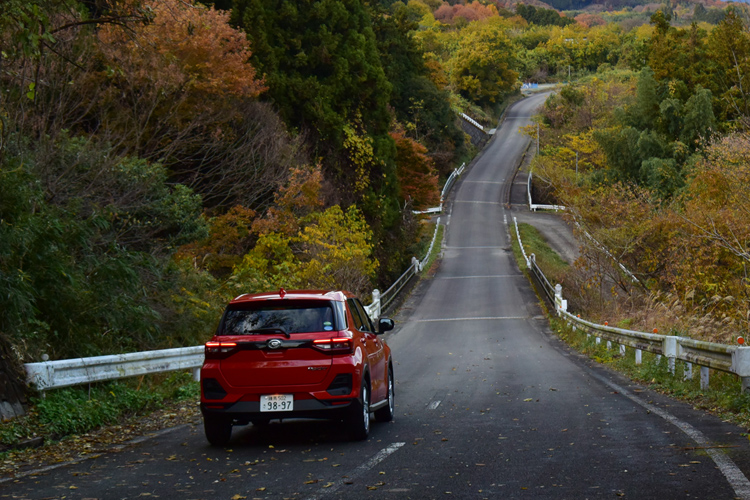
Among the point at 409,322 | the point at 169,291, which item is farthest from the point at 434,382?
the point at 409,322

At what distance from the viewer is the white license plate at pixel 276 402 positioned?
8.86 m

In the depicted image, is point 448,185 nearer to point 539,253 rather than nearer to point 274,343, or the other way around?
point 539,253

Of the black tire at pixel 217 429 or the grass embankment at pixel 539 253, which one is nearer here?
the black tire at pixel 217 429

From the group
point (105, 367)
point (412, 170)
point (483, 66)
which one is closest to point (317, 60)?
point (412, 170)

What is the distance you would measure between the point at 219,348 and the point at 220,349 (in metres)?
0.02

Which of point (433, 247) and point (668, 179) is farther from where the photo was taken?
point (433, 247)

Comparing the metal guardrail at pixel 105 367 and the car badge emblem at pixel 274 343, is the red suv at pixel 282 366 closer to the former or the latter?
the car badge emblem at pixel 274 343

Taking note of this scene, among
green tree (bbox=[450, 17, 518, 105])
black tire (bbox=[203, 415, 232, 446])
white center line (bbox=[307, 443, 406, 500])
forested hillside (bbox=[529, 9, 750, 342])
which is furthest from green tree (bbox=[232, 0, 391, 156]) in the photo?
green tree (bbox=[450, 17, 518, 105])

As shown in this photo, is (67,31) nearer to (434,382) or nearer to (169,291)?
(169,291)

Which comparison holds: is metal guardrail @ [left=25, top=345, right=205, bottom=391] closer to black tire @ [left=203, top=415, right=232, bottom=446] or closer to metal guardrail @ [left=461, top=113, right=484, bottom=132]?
black tire @ [left=203, top=415, right=232, bottom=446]

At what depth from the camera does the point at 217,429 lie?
9195 mm

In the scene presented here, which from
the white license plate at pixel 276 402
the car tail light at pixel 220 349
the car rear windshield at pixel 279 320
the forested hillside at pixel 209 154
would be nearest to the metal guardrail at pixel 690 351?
the car rear windshield at pixel 279 320

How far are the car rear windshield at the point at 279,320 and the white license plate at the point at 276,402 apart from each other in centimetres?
68

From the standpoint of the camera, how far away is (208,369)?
902cm
